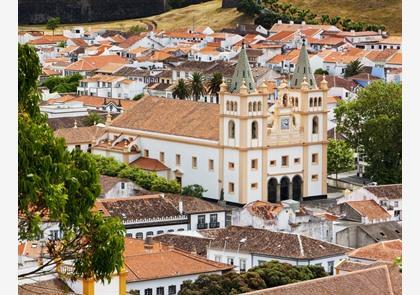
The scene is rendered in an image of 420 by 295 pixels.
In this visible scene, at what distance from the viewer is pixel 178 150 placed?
180 feet

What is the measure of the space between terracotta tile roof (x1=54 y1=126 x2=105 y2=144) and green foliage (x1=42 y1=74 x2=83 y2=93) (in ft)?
66.9

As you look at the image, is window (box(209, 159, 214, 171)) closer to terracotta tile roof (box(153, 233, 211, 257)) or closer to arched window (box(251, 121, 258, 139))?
arched window (box(251, 121, 258, 139))

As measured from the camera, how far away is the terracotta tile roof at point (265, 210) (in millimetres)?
43625

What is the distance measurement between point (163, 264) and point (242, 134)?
20413 mm

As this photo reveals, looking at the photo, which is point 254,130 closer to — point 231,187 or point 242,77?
point 242,77

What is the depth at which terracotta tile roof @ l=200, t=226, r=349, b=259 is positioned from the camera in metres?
36.2

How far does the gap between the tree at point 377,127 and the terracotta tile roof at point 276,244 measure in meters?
18.2

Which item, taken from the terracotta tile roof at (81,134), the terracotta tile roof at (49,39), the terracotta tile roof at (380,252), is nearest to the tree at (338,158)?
the terracotta tile roof at (81,134)

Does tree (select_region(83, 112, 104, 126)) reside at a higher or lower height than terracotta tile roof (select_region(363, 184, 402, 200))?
higher

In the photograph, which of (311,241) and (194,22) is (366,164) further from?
(194,22)

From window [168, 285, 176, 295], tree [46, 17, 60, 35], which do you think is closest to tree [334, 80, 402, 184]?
window [168, 285, 176, 295]

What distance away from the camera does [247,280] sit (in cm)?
3067

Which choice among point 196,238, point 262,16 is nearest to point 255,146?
point 196,238

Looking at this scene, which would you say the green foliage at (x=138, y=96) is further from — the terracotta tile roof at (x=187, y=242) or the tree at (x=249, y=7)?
the terracotta tile roof at (x=187, y=242)
